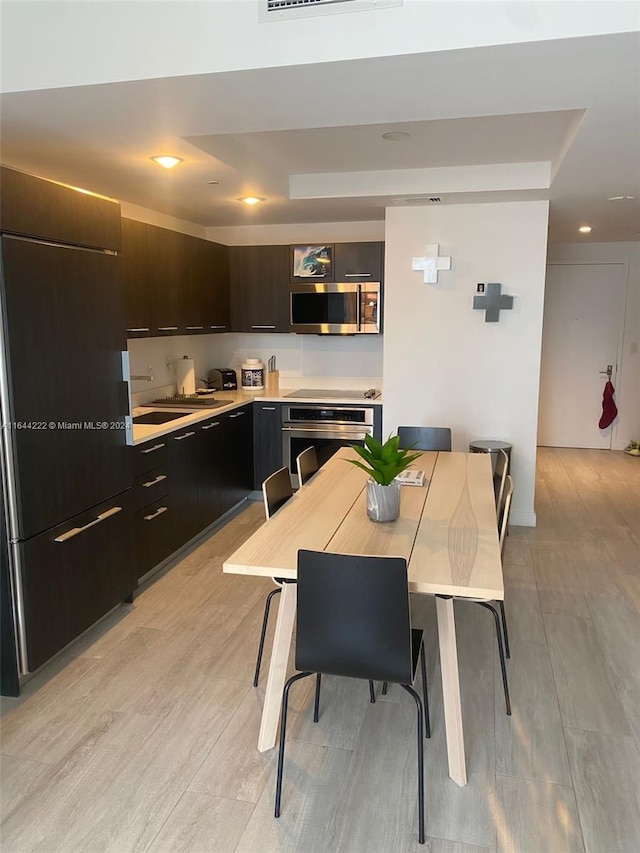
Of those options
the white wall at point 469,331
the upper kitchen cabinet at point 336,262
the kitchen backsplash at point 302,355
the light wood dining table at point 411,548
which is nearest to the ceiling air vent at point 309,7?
the light wood dining table at point 411,548

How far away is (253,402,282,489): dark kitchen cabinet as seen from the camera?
521 cm

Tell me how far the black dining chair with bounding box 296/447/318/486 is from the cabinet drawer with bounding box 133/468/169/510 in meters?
0.89

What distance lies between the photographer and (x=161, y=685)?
2.73 metres

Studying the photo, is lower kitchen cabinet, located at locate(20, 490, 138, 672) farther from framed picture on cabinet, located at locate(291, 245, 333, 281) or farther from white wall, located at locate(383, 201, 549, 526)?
framed picture on cabinet, located at locate(291, 245, 333, 281)

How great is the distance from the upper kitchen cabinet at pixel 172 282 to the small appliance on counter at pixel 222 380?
1.43 ft

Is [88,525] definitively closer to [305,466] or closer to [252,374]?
[305,466]

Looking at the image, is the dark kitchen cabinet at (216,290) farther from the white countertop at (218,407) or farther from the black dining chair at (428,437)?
the black dining chair at (428,437)

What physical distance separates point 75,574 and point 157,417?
1.54m

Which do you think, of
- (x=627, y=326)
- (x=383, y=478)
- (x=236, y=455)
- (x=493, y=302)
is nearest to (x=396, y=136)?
(x=493, y=302)

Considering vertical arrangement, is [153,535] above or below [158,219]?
below

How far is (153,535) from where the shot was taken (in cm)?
373

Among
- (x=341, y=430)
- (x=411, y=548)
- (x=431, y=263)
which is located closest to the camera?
(x=411, y=548)

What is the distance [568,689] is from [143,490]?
238 cm

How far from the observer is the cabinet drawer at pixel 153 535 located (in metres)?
3.58
